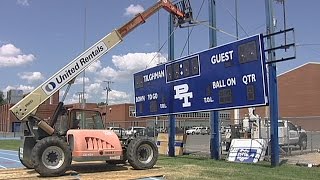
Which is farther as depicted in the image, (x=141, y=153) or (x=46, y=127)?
(x=141, y=153)

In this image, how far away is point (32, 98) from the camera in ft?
54.5

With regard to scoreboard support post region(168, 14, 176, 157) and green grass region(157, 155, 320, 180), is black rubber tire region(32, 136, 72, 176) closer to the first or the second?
green grass region(157, 155, 320, 180)

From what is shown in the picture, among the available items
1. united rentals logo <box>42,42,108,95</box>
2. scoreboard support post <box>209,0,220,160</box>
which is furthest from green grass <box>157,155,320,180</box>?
united rentals logo <box>42,42,108,95</box>

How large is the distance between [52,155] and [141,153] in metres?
3.71

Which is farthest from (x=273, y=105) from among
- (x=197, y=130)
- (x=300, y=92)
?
(x=300, y=92)

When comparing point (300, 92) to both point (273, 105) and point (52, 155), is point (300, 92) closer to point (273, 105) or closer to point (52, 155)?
point (273, 105)

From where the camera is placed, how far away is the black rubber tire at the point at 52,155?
14859 millimetres

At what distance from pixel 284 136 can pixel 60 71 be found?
15.7 meters

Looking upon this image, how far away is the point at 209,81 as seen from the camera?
66.8ft

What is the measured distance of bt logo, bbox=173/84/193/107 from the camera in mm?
21844

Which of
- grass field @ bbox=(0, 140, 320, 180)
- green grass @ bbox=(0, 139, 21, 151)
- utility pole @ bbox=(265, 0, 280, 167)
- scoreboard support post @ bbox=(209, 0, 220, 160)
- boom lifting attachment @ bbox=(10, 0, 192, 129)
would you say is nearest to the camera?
grass field @ bbox=(0, 140, 320, 180)

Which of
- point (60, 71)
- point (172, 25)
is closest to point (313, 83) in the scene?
point (172, 25)

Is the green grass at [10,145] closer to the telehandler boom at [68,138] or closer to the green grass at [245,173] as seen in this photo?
the telehandler boom at [68,138]

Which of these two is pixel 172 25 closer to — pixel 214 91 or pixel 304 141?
pixel 214 91
